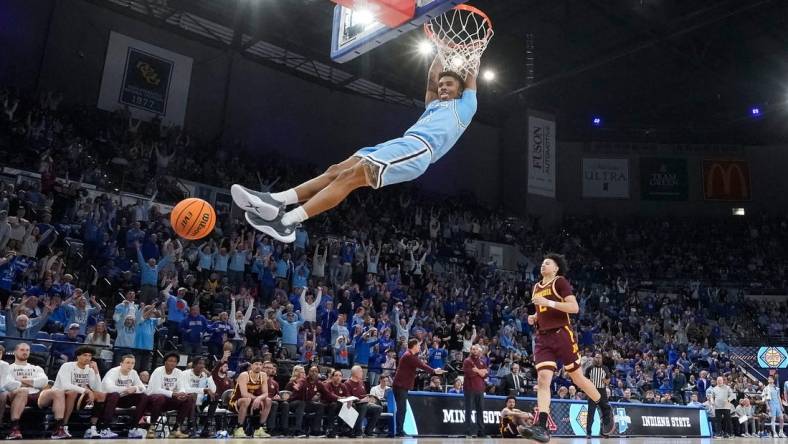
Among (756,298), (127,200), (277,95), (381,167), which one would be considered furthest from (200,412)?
(756,298)

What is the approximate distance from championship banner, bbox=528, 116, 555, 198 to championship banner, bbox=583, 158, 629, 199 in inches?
141

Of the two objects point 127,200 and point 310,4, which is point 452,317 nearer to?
point 127,200

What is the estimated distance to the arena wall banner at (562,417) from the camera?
1156 centimetres

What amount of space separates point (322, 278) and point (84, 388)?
8705 millimetres

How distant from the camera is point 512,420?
1189 cm

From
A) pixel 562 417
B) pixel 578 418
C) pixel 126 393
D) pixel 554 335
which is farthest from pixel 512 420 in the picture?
pixel 126 393

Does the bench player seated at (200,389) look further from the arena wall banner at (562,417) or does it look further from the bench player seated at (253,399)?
the arena wall banner at (562,417)

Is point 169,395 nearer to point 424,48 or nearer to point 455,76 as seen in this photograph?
point 455,76

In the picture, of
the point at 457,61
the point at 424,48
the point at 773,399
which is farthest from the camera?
the point at 424,48

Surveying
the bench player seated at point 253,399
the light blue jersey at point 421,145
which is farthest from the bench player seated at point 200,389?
the light blue jersey at point 421,145

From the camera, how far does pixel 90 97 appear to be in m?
20.6

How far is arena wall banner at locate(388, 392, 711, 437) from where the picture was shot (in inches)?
455

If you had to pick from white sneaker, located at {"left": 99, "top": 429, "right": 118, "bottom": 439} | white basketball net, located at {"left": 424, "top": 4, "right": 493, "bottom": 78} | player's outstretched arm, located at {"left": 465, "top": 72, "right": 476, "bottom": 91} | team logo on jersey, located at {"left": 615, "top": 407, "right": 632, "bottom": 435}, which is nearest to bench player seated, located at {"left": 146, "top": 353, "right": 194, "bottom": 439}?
white sneaker, located at {"left": 99, "top": 429, "right": 118, "bottom": 439}

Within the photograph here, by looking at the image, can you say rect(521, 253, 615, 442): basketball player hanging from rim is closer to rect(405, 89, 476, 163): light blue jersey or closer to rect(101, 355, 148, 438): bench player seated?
rect(405, 89, 476, 163): light blue jersey
